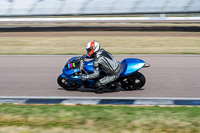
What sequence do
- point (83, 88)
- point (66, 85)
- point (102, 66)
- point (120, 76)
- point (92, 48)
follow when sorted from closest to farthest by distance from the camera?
point (92, 48)
point (102, 66)
point (120, 76)
point (66, 85)
point (83, 88)

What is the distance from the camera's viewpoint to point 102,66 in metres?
8.20

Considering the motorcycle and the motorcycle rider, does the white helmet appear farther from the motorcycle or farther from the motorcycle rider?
the motorcycle

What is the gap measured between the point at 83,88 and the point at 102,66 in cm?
112

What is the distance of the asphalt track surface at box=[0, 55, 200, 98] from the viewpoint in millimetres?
8539

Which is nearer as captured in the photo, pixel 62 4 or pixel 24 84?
pixel 24 84

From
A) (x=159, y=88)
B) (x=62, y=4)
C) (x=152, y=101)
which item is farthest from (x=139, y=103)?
(x=62, y=4)

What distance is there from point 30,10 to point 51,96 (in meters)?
21.9

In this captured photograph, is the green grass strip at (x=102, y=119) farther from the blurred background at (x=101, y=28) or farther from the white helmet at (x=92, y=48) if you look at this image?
the blurred background at (x=101, y=28)

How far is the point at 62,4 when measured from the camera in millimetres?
29109

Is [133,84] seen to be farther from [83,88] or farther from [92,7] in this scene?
[92,7]

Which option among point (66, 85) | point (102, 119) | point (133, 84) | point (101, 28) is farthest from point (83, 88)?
point (101, 28)

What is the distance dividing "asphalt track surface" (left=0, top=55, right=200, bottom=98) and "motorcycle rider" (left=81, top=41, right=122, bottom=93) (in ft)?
1.12

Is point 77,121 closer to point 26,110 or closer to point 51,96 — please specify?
point 26,110

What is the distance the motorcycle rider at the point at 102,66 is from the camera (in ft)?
26.5
